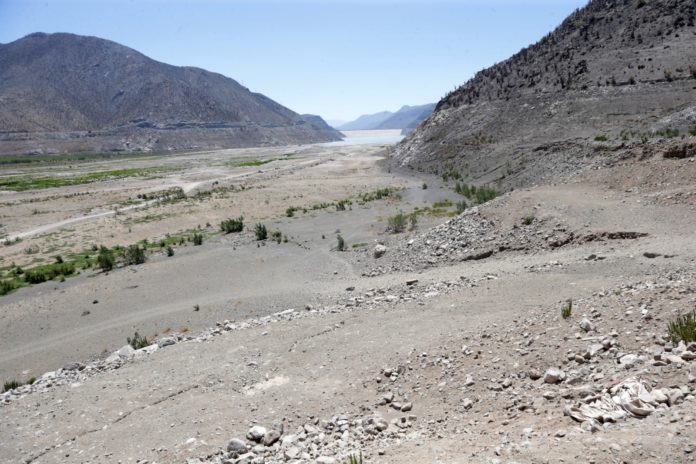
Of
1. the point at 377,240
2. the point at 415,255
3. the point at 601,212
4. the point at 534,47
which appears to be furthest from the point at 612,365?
the point at 534,47

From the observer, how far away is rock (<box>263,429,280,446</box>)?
7812 millimetres

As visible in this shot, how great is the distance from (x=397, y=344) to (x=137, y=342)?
9188 millimetres

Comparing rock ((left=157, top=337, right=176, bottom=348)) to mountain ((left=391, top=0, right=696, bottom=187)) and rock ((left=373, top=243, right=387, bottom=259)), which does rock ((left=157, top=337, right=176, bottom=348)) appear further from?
mountain ((left=391, top=0, right=696, bottom=187))

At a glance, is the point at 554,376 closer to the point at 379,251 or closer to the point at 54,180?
the point at 379,251

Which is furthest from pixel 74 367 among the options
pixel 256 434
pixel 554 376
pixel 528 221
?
pixel 528 221

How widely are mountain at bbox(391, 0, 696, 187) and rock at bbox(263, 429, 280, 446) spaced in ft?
103

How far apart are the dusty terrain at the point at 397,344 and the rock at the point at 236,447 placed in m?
0.03

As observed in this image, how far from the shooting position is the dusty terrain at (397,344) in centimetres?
662

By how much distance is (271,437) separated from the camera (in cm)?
789

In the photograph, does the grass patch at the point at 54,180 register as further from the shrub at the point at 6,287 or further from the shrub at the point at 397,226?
the shrub at the point at 397,226

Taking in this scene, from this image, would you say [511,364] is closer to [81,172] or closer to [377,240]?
[377,240]

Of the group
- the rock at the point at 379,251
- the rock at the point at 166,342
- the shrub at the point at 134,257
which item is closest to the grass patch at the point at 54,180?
the shrub at the point at 134,257

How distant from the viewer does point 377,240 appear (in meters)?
27.2

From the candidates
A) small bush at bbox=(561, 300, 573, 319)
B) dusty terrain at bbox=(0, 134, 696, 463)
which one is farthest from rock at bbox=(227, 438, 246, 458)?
small bush at bbox=(561, 300, 573, 319)
